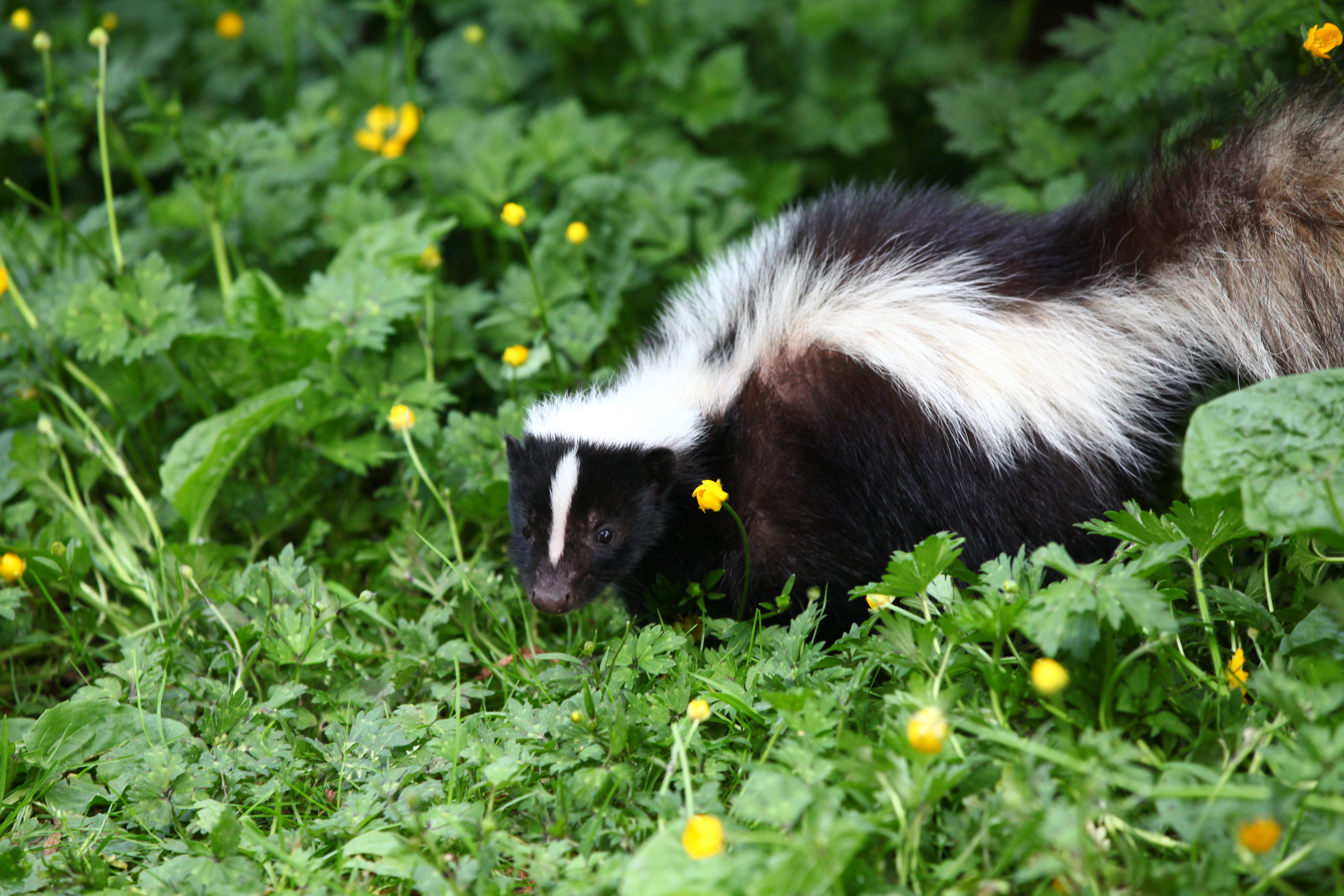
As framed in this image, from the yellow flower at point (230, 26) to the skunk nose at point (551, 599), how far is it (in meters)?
3.82

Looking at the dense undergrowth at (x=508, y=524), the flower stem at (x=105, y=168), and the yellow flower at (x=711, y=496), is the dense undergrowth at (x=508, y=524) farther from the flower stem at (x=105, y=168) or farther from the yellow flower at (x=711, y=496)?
the yellow flower at (x=711, y=496)

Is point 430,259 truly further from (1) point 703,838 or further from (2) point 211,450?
(1) point 703,838

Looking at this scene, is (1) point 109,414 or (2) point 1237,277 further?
(1) point 109,414

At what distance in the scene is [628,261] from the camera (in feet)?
14.7

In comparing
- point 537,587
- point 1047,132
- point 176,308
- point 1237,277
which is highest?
point 1047,132

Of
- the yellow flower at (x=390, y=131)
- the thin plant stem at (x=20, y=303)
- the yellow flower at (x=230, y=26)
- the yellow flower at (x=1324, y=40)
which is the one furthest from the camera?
the yellow flower at (x=230, y=26)

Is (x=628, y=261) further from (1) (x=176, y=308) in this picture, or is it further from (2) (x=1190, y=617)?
(2) (x=1190, y=617)

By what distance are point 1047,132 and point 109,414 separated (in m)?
3.97

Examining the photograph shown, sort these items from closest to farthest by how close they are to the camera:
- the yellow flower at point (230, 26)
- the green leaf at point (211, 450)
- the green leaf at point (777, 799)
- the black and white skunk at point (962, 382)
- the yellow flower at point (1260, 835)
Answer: the yellow flower at point (1260, 835) < the green leaf at point (777, 799) < the black and white skunk at point (962, 382) < the green leaf at point (211, 450) < the yellow flower at point (230, 26)

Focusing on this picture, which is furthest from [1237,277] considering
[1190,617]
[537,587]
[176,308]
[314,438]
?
[176,308]

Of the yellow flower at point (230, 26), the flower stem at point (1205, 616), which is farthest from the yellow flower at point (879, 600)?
the yellow flower at point (230, 26)

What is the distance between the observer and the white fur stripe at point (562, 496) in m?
3.15

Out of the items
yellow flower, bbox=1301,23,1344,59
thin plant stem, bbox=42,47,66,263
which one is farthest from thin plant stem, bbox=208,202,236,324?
yellow flower, bbox=1301,23,1344,59

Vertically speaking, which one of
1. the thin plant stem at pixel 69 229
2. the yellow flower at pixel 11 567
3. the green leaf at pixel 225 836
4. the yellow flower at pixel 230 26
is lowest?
the green leaf at pixel 225 836
